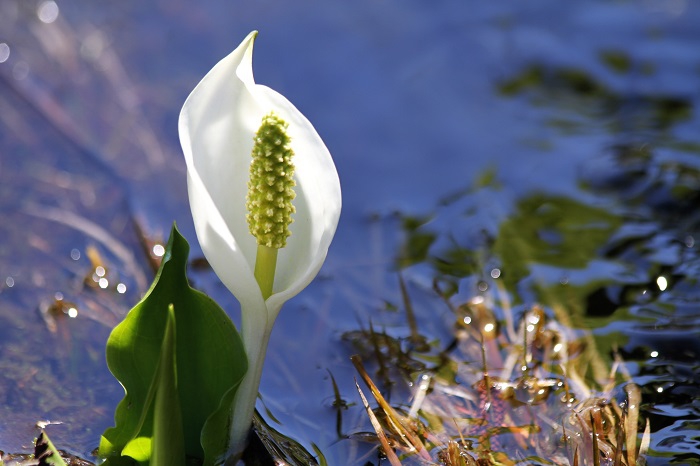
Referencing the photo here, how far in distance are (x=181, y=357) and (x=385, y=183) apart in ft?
4.50

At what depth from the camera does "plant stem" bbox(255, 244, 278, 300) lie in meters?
1.30

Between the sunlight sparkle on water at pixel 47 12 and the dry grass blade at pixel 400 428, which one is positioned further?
the sunlight sparkle on water at pixel 47 12

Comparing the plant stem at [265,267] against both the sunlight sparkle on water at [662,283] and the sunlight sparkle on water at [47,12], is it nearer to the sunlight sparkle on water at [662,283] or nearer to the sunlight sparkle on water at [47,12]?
the sunlight sparkle on water at [662,283]

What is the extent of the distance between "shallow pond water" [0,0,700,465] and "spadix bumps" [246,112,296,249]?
2.15 ft

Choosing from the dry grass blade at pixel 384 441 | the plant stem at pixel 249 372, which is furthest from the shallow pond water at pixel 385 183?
the plant stem at pixel 249 372

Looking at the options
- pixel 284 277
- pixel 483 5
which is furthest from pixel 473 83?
pixel 284 277

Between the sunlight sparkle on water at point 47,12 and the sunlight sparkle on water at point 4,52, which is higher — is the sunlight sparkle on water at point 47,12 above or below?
above

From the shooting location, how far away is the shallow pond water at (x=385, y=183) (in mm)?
1930

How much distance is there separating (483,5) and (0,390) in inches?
92.2

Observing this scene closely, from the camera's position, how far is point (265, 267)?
1328mm

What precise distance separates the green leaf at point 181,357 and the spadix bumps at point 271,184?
0.14m

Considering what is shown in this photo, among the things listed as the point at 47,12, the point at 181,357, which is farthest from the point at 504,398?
the point at 47,12

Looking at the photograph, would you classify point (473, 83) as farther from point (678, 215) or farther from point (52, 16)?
point (52, 16)

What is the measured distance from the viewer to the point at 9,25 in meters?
3.05
